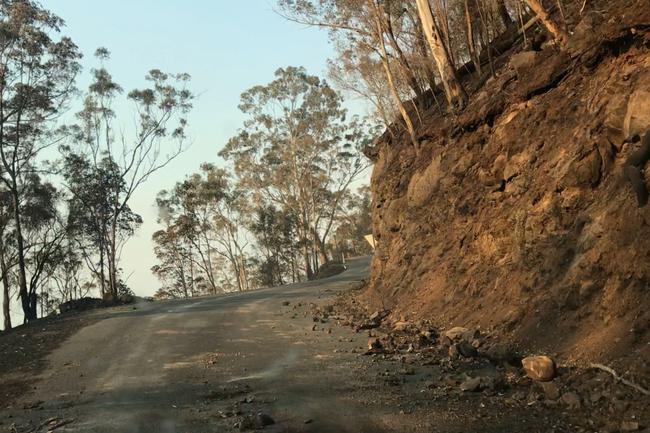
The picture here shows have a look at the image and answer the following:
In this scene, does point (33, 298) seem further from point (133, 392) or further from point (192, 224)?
point (133, 392)

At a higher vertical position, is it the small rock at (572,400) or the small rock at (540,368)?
the small rock at (540,368)

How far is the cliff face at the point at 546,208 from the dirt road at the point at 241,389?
5.49 feet

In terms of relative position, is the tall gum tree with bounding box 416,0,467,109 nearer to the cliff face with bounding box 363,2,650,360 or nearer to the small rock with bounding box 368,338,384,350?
the cliff face with bounding box 363,2,650,360

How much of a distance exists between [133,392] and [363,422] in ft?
13.0

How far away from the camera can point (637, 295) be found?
6.32 metres

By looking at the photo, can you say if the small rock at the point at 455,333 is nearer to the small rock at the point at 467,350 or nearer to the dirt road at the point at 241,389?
the small rock at the point at 467,350

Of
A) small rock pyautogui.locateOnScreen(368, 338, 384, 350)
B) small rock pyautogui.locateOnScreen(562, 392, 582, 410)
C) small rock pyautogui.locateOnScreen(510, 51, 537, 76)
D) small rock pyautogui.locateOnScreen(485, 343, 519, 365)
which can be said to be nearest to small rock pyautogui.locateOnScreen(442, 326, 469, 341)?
small rock pyautogui.locateOnScreen(368, 338, 384, 350)

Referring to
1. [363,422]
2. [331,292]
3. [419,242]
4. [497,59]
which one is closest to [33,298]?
[331,292]

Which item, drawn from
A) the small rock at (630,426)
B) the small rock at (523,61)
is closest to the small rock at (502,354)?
the small rock at (630,426)

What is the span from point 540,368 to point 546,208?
3.60m

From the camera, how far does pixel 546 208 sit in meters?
9.30

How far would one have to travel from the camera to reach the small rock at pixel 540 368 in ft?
20.8

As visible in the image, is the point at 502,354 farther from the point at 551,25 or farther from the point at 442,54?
the point at 442,54

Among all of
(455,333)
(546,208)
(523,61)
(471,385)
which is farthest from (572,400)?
(523,61)
